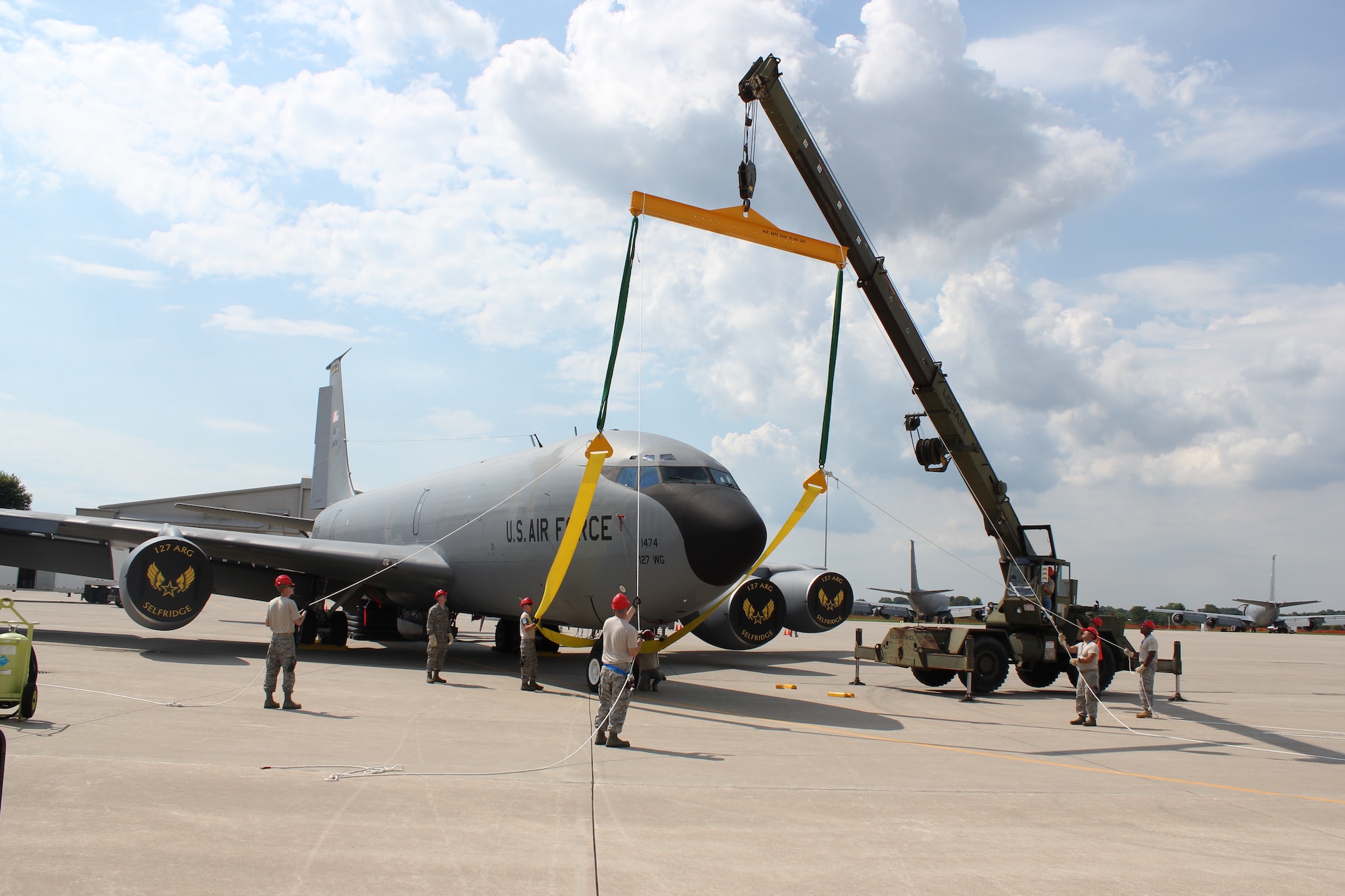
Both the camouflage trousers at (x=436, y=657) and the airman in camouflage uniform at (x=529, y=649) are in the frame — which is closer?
the airman in camouflage uniform at (x=529, y=649)

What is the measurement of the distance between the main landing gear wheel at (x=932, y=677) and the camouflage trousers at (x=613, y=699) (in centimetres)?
917

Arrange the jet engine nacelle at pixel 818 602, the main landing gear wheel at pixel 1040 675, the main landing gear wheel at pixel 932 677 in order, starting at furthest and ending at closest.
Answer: the jet engine nacelle at pixel 818 602
the main landing gear wheel at pixel 1040 675
the main landing gear wheel at pixel 932 677

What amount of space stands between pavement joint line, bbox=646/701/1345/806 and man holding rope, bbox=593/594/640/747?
2.50 meters

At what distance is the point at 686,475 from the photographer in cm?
1289

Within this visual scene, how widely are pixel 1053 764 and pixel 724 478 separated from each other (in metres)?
6.29

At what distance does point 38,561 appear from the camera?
1834 centimetres

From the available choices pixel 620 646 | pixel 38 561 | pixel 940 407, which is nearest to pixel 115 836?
pixel 620 646

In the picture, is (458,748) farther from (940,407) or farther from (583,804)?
(940,407)

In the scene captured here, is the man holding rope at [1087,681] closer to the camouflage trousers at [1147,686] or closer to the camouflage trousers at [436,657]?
the camouflage trousers at [1147,686]

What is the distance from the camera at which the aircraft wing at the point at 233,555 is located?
16078 millimetres

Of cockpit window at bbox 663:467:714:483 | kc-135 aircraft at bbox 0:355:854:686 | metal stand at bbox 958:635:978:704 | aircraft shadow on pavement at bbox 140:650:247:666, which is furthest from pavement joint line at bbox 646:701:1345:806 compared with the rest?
aircraft shadow on pavement at bbox 140:650:247:666

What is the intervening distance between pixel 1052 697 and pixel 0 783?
648 inches

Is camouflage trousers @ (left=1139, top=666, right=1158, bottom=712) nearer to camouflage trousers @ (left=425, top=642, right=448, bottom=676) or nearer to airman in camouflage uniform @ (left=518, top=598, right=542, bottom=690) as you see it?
airman in camouflage uniform @ (left=518, top=598, right=542, bottom=690)

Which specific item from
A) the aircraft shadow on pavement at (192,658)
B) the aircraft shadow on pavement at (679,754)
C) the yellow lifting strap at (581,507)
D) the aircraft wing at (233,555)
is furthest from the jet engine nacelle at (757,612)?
the aircraft shadow on pavement at (192,658)
